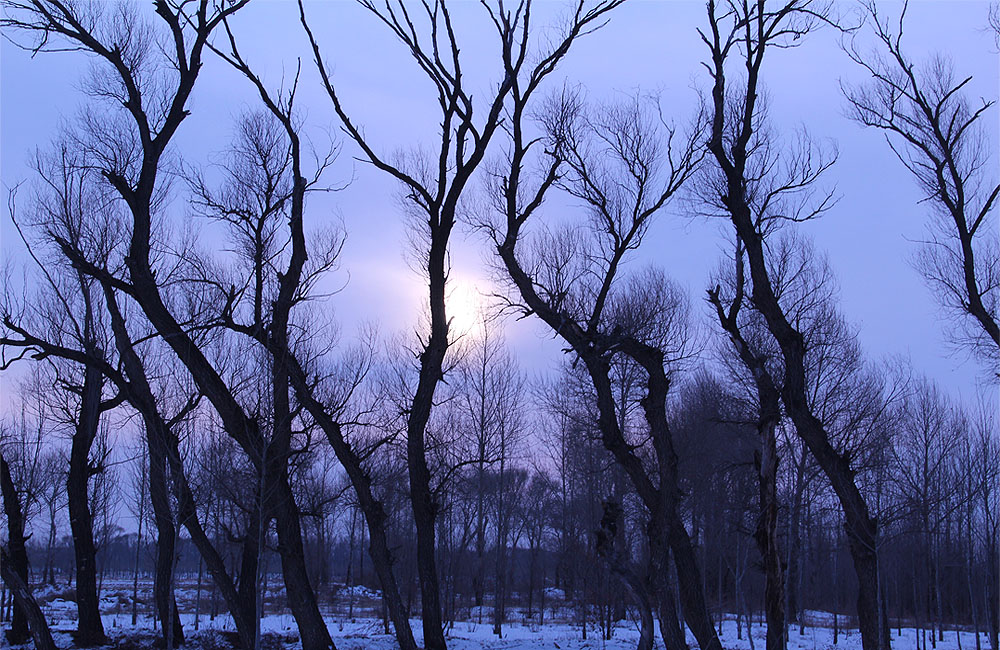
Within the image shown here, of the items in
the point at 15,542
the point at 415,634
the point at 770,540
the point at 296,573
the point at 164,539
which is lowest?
the point at 415,634

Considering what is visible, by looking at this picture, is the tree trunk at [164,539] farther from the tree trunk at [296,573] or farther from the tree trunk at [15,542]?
the tree trunk at [15,542]

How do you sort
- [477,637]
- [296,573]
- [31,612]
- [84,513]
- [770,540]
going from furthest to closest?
[477,637] < [84,513] < [296,573] < [31,612] < [770,540]

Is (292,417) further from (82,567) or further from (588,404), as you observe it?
(588,404)

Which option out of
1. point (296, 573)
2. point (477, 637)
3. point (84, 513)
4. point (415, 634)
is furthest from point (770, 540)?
point (477, 637)

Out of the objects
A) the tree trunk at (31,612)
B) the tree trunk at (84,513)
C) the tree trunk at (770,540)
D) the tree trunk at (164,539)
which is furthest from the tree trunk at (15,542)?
the tree trunk at (770,540)

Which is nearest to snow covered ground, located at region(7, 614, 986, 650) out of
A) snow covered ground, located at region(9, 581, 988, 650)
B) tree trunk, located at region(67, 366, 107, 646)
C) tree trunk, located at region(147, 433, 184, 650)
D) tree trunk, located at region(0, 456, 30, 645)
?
snow covered ground, located at region(9, 581, 988, 650)

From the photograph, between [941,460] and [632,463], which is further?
[941,460]

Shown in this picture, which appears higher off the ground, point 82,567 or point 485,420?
point 485,420

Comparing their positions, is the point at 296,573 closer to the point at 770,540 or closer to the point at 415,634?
the point at 770,540

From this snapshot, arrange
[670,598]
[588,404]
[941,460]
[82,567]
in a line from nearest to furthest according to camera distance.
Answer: [670,598] < [82,567] < [588,404] < [941,460]

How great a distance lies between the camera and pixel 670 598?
10.6 metres

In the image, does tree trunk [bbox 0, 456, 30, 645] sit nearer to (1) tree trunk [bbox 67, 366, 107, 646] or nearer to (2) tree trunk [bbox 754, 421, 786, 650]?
(1) tree trunk [bbox 67, 366, 107, 646]

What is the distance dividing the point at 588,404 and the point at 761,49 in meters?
12.7

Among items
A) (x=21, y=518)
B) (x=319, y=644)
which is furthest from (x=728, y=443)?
(x=21, y=518)
